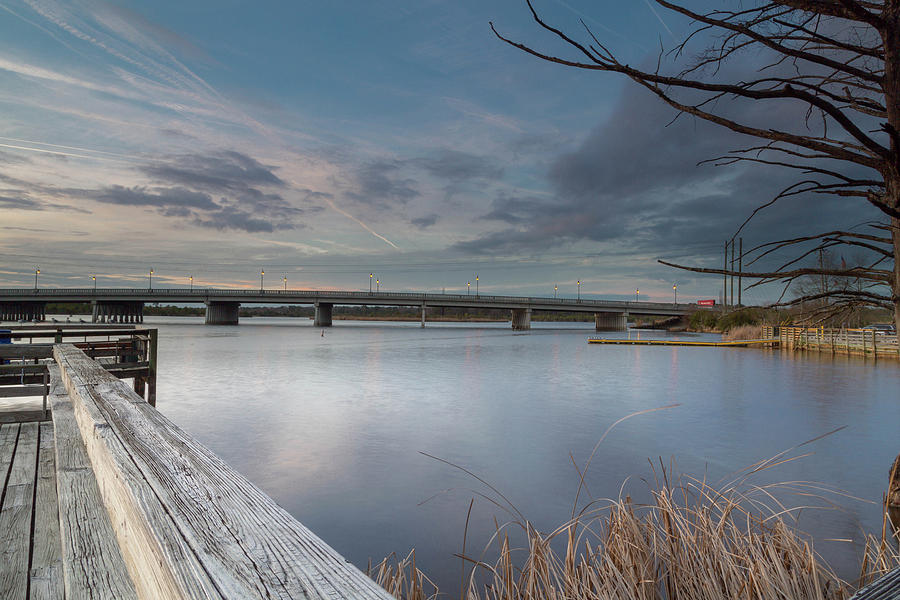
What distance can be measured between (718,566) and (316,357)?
31908 mm

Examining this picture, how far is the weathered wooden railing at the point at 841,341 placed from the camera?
111 feet

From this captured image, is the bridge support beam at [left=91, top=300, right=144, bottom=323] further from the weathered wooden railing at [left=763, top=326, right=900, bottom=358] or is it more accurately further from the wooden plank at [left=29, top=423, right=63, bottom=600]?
the wooden plank at [left=29, top=423, right=63, bottom=600]

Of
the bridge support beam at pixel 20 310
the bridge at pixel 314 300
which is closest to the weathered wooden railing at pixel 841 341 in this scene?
the bridge at pixel 314 300

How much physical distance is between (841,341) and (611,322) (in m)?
76.8

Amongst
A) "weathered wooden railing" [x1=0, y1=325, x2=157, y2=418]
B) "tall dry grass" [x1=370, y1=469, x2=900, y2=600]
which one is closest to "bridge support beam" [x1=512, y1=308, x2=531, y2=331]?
"weathered wooden railing" [x1=0, y1=325, x2=157, y2=418]

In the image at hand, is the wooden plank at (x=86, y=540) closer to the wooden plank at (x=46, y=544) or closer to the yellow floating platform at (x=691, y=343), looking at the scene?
the wooden plank at (x=46, y=544)

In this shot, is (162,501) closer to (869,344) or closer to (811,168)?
(811,168)

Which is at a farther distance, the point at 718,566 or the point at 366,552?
the point at 366,552

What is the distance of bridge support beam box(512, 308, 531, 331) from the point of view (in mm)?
103750

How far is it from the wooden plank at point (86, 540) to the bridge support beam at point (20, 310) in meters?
123

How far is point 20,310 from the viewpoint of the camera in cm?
10431

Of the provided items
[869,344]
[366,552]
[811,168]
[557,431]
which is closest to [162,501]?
[811,168]

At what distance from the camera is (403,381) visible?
2209 centimetres

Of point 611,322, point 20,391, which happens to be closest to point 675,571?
point 20,391
